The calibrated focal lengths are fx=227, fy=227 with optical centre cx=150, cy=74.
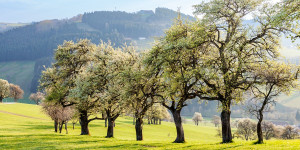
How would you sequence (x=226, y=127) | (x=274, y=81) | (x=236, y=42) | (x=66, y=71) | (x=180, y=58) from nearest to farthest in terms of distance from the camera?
1. (x=274, y=81)
2. (x=236, y=42)
3. (x=226, y=127)
4. (x=180, y=58)
5. (x=66, y=71)

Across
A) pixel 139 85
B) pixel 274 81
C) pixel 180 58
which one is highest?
pixel 180 58

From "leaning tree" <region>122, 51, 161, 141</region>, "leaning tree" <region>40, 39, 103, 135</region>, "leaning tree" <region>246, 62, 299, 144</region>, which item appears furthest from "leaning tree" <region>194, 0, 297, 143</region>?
"leaning tree" <region>40, 39, 103, 135</region>

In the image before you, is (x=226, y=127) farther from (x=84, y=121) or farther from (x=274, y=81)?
(x=84, y=121)

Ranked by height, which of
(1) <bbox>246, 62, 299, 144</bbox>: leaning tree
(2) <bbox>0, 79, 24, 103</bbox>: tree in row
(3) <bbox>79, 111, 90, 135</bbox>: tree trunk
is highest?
(2) <bbox>0, 79, 24, 103</bbox>: tree in row

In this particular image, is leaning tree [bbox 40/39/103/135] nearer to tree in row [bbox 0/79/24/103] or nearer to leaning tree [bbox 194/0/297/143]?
leaning tree [bbox 194/0/297/143]

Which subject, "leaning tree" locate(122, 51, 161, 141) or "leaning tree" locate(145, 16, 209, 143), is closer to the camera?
"leaning tree" locate(145, 16, 209, 143)

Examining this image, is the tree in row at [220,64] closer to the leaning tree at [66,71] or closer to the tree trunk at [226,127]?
the tree trunk at [226,127]

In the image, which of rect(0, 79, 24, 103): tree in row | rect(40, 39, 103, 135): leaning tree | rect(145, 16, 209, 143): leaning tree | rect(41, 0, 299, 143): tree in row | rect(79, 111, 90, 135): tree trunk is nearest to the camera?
rect(41, 0, 299, 143): tree in row

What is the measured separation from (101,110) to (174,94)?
19139 millimetres

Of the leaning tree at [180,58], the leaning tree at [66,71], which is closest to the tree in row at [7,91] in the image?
the leaning tree at [66,71]

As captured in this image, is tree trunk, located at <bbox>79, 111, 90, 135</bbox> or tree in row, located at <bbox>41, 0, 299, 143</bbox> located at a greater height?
tree in row, located at <bbox>41, 0, 299, 143</bbox>

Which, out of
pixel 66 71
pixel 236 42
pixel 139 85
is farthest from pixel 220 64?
pixel 66 71

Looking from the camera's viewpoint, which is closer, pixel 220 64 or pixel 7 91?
pixel 220 64

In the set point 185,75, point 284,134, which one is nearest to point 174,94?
point 185,75
